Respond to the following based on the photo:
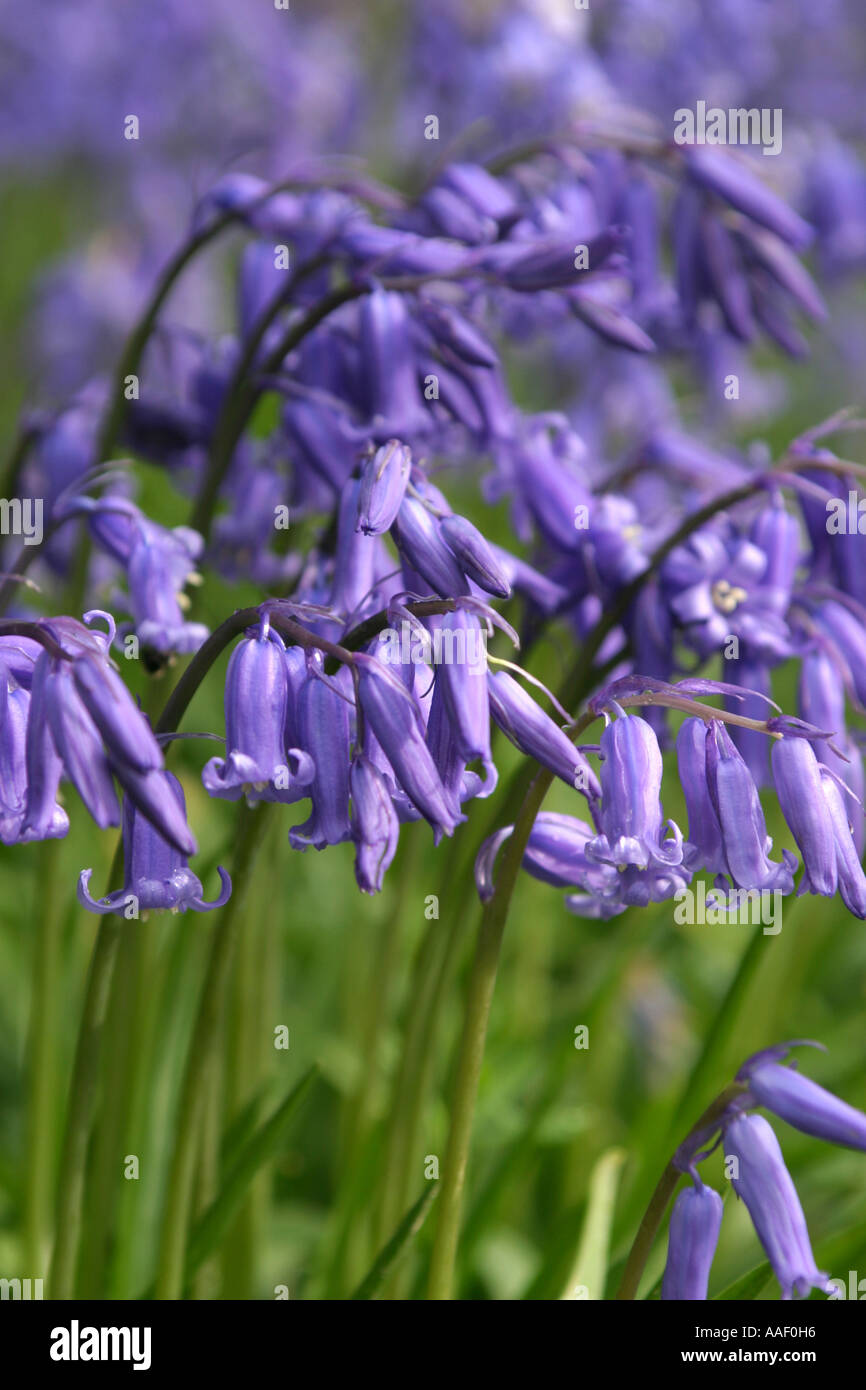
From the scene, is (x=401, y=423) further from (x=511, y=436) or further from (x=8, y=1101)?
(x=8, y=1101)

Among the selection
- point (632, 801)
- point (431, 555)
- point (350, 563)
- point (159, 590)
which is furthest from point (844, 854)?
point (159, 590)

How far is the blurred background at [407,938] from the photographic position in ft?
8.54

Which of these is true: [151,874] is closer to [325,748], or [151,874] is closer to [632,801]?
[325,748]

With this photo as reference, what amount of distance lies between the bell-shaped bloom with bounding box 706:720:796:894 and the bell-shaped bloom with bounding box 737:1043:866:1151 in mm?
200

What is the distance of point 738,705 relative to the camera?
201 cm

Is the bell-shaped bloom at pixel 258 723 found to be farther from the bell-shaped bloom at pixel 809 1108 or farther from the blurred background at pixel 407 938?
the blurred background at pixel 407 938

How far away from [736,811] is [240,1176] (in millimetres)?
991

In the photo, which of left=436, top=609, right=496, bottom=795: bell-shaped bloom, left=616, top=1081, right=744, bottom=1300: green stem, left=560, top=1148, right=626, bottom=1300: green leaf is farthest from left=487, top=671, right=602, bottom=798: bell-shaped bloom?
left=560, top=1148, right=626, bottom=1300: green leaf

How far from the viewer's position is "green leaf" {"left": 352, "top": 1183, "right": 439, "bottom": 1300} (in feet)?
5.92

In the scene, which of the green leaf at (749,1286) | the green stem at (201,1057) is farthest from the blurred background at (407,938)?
the green stem at (201,1057)

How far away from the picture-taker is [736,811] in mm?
1578
